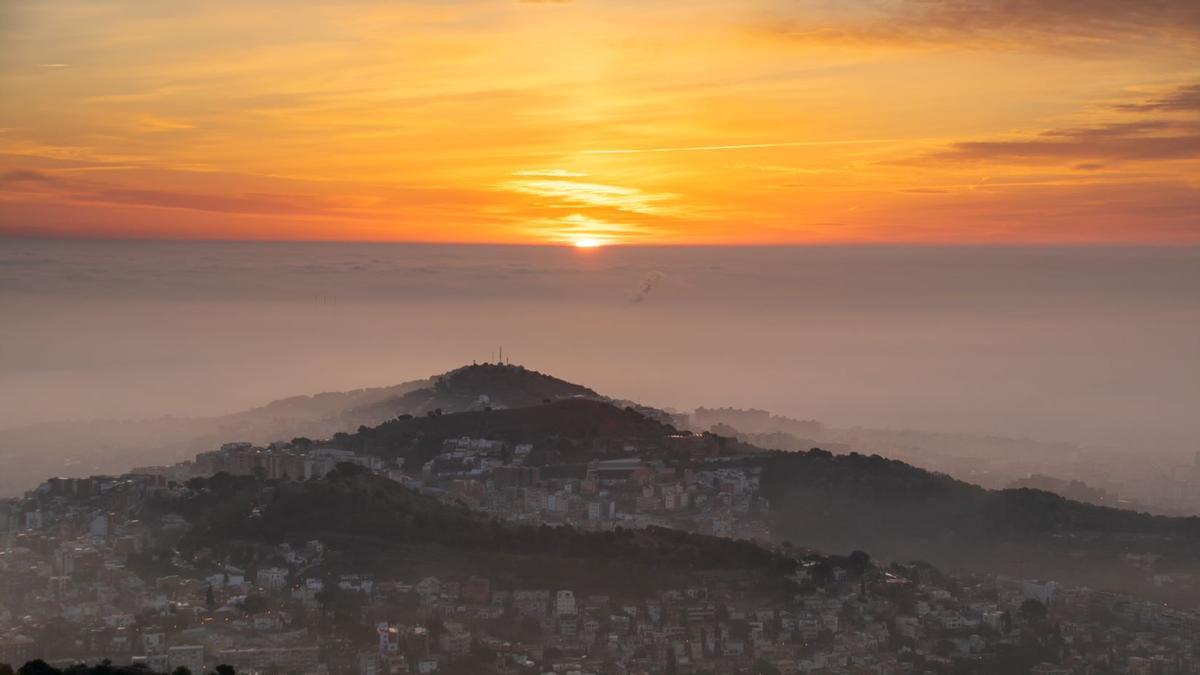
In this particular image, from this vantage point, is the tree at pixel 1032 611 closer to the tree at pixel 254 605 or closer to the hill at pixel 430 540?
the hill at pixel 430 540

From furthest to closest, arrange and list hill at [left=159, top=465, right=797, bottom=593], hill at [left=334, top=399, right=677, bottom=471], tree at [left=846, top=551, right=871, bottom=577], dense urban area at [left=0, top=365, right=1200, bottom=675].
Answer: hill at [left=334, top=399, right=677, bottom=471]
tree at [left=846, top=551, right=871, bottom=577]
hill at [left=159, top=465, right=797, bottom=593]
dense urban area at [left=0, top=365, right=1200, bottom=675]

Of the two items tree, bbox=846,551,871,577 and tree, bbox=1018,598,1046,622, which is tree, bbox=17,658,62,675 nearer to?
tree, bbox=846,551,871,577

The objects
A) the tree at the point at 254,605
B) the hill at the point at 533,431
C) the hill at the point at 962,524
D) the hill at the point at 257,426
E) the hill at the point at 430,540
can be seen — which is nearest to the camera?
the tree at the point at 254,605

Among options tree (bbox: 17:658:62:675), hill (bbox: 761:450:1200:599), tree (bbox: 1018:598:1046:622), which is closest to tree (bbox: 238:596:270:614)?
tree (bbox: 17:658:62:675)

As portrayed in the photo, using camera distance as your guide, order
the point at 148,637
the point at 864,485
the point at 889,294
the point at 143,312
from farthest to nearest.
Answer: the point at 889,294
the point at 143,312
the point at 864,485
the point at 148,637

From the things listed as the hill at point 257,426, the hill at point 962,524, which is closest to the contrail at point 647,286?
the hill at point 257,426

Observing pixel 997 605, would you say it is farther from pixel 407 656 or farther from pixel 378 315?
pixel 378 315

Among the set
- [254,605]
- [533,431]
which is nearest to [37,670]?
[254,605]

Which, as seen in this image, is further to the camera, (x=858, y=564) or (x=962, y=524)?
(x=962, y=524)

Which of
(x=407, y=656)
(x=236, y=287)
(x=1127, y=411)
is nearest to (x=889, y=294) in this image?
(x=1127, y=411)

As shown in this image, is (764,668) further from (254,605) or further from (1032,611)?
(254,605)

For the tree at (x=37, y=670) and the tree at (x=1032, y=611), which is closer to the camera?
the tree at (x=37, y=670)
